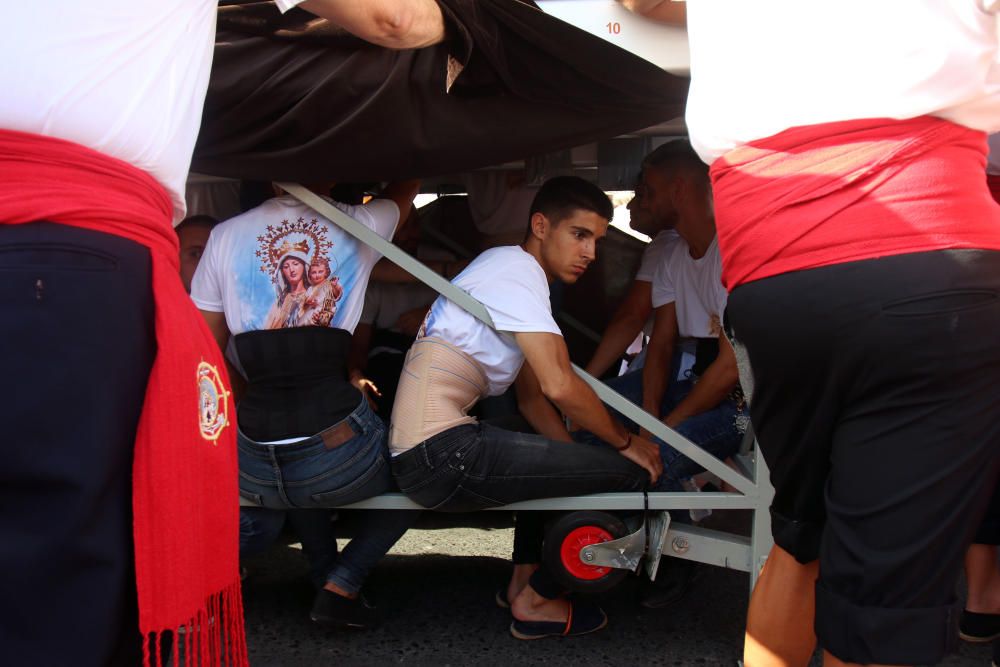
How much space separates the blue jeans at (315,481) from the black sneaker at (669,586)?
873 mm

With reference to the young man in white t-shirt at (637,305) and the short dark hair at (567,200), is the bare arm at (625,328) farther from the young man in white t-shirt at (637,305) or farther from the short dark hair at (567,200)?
the short dark hair at (567,200)

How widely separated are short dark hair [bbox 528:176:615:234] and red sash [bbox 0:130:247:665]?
164 cm

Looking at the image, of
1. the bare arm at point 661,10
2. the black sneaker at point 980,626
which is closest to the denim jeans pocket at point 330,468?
the bare arm at point 661,10

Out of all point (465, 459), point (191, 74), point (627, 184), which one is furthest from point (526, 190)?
point (191, 74)

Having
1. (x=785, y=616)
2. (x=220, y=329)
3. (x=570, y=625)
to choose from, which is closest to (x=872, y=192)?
(x=785, y=616)

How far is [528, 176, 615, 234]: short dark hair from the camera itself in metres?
2.96

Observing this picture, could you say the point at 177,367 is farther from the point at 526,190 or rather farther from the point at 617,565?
the point at 526,190

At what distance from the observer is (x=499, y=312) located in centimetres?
259

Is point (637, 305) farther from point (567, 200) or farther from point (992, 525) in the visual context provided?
point (992, 525)

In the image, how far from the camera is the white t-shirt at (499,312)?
259 centimetres

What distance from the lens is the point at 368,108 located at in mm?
2273

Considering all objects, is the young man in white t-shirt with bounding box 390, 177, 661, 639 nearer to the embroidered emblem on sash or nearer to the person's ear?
the person's ear

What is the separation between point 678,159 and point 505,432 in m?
1.32

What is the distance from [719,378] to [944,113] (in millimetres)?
1667
